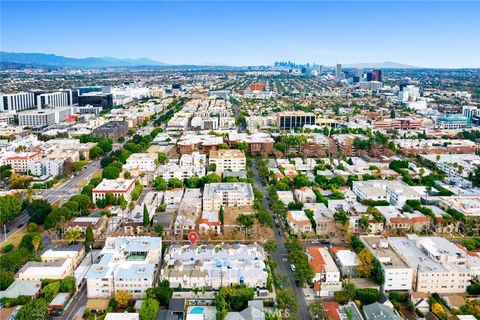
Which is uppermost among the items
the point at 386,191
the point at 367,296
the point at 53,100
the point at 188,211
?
the point at 53,100

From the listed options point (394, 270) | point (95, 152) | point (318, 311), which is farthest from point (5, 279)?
point (95, 152)

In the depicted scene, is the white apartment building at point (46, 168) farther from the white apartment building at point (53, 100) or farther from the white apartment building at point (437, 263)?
the white apartment building at point (53, 100)

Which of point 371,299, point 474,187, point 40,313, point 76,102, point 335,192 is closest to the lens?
point 40,313

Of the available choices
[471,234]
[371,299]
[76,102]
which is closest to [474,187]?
[471,234]

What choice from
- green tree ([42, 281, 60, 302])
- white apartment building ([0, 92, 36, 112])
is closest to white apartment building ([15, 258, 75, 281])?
green tree ([42, 281, 60, 302])

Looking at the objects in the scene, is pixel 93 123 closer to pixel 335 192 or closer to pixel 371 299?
pixel 335 192

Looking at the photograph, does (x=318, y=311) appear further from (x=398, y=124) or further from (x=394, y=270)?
(x=398, y=124)

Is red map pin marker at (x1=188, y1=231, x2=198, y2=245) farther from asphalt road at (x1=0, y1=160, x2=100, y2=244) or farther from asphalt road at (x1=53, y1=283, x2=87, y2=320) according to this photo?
asphalt road at (x1=0, y1=160, x2=100, y2=244)
